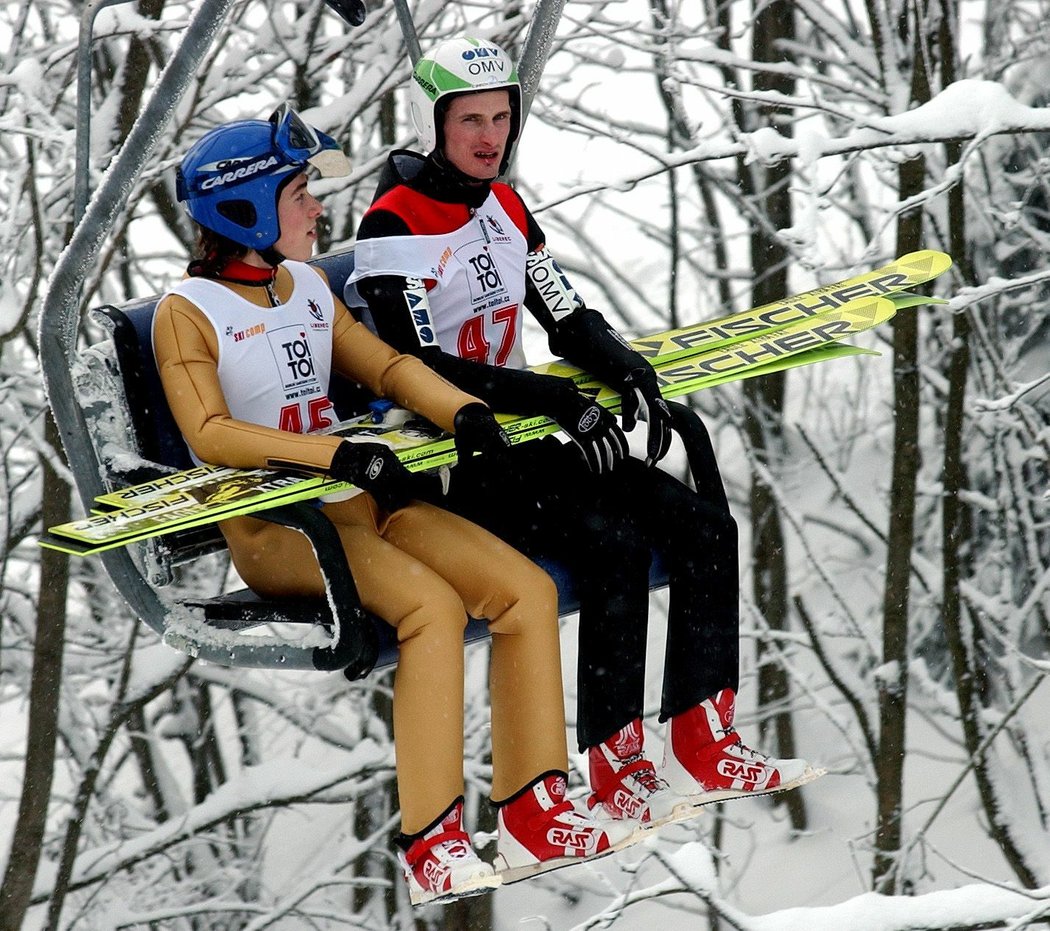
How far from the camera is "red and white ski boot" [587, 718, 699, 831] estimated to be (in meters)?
3.12

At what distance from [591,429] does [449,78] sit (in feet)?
2.63

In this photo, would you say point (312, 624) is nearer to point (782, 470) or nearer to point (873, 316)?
point (873, 316)

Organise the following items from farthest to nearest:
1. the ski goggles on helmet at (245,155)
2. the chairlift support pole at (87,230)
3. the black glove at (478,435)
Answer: the ski goggles on helmet at (245,155)
the black glove at (478,435)
the chairlift support pole at (87,230)

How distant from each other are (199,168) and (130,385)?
18.0 inches

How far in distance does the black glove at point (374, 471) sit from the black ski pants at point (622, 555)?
0.30 m

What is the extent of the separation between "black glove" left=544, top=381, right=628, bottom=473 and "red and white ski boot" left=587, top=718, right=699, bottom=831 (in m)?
0.55

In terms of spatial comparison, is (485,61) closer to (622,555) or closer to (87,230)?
(87,230)

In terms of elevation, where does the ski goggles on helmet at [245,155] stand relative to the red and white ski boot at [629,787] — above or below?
above

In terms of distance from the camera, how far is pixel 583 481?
3275mm

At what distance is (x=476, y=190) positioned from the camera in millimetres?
3371

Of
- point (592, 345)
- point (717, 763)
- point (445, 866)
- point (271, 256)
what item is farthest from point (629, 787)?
point (271, 256)

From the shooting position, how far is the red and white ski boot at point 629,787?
3117 millimetres

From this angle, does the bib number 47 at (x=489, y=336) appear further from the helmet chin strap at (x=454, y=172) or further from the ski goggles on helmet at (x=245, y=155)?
the ski goggles on helmet at (x=245, y=155)

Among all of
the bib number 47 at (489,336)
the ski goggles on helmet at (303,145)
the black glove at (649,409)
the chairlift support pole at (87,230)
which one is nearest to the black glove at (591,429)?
the black glove at (649,409)
